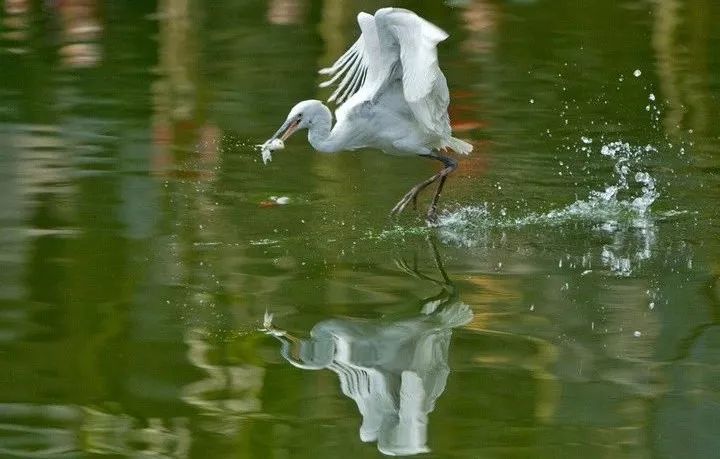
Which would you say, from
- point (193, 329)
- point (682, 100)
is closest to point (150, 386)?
point (193, 329)

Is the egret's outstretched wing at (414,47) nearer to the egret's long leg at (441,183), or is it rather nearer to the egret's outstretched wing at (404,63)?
the egret's outstretched wing at (404,63)

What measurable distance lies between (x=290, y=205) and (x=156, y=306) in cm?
182

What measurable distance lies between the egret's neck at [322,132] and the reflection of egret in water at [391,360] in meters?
1.43

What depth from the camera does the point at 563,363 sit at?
612cm

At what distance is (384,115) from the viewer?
27.7 ft

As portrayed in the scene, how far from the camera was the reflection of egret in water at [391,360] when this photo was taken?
552 centimetres

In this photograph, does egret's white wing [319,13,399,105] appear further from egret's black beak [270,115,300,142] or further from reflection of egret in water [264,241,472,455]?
reflection of egret in water [264,241,472,455]

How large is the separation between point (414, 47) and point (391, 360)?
2.06 meters

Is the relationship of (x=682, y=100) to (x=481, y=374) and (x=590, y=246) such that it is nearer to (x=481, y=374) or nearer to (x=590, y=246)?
(x=590, y=246)

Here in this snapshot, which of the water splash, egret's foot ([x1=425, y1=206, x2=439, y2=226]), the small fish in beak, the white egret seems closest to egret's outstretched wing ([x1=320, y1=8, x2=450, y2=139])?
the white egret

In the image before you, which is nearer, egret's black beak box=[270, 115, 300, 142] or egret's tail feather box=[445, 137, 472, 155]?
egret's black beak box=[270, 115, 300, 142]

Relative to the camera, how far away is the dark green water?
5559mm

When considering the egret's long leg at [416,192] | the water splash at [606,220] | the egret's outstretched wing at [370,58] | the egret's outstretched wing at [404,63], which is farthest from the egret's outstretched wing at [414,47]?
the water splash at [606,220]

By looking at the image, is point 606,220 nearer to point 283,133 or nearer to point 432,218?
point 432,218
